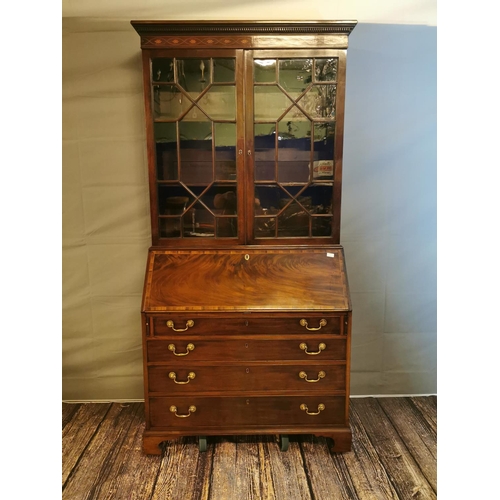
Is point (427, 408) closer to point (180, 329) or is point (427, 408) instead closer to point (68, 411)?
point (180, 329)

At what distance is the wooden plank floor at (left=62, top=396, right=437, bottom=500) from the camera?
1835mm

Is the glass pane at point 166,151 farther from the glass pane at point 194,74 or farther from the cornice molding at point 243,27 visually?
the cornice molding at point 243,27

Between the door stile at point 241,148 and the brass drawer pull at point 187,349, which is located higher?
the door stile at point 241,148

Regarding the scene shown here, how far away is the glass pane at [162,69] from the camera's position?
1985 millimetres

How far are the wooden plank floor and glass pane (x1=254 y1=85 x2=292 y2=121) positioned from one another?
1635 mm

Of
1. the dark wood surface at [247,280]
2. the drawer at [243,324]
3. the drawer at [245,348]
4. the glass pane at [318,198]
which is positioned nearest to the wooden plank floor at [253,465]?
the drawer at [245,348]

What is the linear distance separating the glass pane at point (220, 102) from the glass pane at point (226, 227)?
1.60 ft

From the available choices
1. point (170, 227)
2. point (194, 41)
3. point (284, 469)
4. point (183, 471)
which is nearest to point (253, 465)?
point (284, 469)

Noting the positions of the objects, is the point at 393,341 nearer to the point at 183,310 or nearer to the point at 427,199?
the point at 427,199

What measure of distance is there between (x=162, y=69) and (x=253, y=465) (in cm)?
192

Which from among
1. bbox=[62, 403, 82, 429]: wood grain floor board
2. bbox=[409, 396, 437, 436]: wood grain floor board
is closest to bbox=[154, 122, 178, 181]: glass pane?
Result: bbox=[62, 403, 82, 429]: wood grain floor board

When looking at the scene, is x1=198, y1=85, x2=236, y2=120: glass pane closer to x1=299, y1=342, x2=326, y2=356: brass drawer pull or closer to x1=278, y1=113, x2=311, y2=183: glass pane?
x1=278, y1=113, x2=311, y2=183: glass pane
